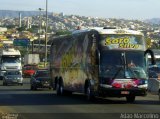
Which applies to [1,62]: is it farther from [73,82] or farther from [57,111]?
[57,111]

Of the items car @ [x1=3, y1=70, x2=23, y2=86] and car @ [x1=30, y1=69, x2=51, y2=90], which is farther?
car @ [x1=3, y1=70, x2=23, y2=86]

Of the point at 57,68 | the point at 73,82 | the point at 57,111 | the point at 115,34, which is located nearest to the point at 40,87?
the point at 57,68

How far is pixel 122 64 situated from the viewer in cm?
2417

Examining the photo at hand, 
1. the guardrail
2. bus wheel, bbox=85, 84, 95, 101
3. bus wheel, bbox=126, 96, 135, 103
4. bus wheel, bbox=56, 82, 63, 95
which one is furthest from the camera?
bus wheel, bbox=56, 82, 63, 95

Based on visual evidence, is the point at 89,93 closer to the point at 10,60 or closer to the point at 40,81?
the point at 40,81

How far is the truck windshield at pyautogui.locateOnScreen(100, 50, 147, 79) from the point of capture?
79.2ft

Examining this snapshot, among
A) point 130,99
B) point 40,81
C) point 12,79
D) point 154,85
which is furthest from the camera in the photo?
point 12,79

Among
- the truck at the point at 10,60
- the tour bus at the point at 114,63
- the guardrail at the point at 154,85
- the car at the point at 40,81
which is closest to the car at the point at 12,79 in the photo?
the car at the point at 40,81

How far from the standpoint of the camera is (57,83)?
3244 cm

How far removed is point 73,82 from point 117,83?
5074 millimetres

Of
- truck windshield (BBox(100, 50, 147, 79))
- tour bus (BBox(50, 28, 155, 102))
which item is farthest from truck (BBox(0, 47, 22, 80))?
truck windshield (BBox(100, 50, 147, 79))

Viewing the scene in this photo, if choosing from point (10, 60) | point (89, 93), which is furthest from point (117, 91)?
point (10, 60)

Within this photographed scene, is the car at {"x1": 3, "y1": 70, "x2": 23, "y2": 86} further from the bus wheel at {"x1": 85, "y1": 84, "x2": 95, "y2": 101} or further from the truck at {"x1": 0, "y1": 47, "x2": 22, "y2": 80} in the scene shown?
the bus wheel at {"x1": 85, "y1": 84, "x2": 95, "y2": 101}

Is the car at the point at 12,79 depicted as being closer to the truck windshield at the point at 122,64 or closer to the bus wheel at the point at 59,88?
the bus wheel at the point at 59,88
